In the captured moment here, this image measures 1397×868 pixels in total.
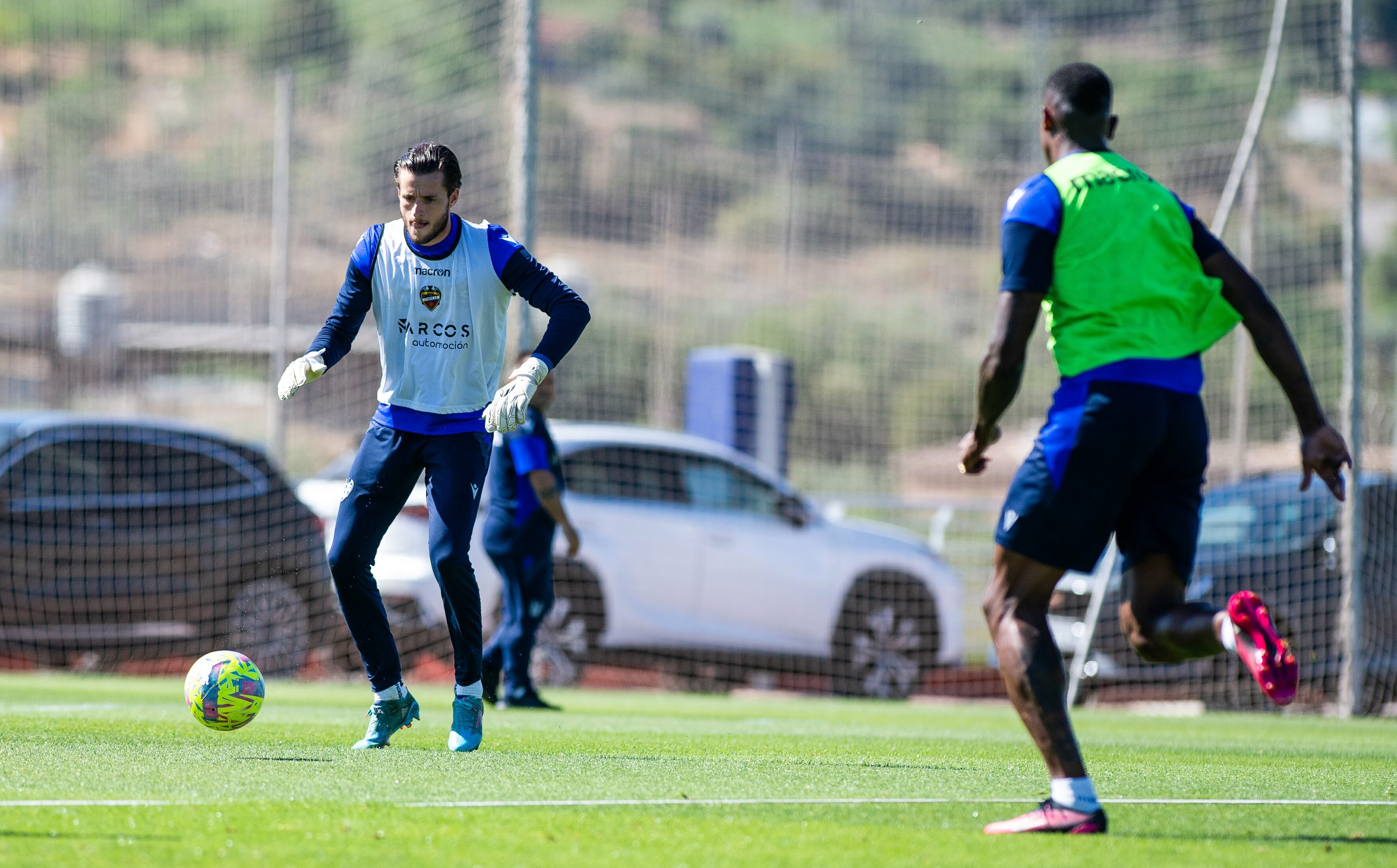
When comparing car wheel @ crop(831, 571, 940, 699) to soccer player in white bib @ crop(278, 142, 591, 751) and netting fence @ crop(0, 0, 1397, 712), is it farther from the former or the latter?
soccer player in white bib @ crop(278, 142, 591, 751)

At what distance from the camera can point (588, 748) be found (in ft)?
22.3

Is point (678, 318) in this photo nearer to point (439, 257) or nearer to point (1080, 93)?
point (439, 257)

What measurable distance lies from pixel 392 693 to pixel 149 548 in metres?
6.82

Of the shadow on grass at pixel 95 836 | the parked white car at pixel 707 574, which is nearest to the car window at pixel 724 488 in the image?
the parked white car at pixel 707 574

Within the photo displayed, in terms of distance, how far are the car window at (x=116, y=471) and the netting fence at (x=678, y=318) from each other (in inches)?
1.3

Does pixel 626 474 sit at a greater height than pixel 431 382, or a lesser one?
lesser

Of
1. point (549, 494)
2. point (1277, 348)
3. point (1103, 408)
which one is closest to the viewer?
point (1103, 408)

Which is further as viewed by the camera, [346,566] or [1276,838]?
[346,566]

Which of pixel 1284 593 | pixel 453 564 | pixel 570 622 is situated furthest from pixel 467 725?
pixel 1284 593

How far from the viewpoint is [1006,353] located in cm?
455

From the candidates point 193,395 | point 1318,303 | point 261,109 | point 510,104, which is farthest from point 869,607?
point 261,109

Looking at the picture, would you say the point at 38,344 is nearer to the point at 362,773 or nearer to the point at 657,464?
the point at 657,464

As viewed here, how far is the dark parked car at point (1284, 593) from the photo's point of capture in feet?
42.4

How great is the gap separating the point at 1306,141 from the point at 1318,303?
16.2 ft
